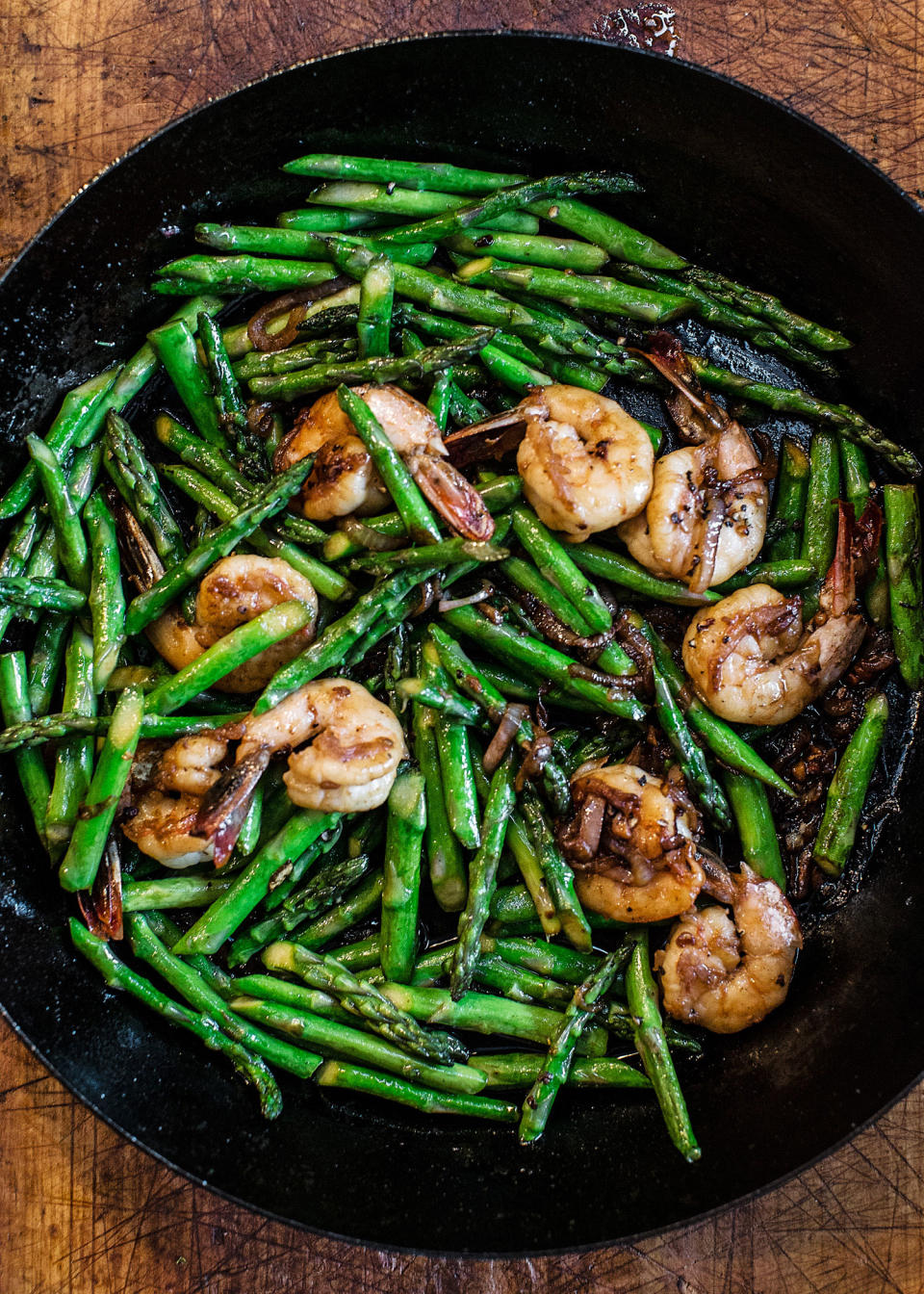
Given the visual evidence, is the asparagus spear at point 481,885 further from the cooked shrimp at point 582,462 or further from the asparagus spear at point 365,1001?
the cooked shrimp at point 582,462

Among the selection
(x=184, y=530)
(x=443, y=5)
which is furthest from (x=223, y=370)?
(x=443, y=5)

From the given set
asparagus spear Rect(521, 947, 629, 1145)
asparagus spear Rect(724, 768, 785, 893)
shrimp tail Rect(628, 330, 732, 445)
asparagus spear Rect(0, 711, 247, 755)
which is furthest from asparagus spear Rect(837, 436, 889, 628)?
asparagus spear Rect(0, 711, 247, 755)

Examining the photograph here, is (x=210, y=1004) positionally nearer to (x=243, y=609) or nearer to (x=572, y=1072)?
(x=572, y=1072)

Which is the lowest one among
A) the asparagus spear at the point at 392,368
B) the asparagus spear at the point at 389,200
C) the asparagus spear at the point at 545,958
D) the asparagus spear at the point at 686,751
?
the asparagus spear at the point at 545,958

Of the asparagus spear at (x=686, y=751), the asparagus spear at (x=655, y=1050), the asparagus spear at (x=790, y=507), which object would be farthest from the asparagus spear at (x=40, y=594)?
the asparagus spear at (x=790, y=507)

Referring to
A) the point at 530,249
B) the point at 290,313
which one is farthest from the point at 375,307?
the point at 530,249

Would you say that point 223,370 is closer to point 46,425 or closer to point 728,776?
point 46,425

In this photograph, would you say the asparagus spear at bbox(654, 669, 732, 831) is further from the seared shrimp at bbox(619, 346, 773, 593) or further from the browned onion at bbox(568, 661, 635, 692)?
the seared shrimp at bbox(619, 346, 773, 593)

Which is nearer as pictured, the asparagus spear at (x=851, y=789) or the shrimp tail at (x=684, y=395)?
the asparagus spear at (x=851, y=789)
